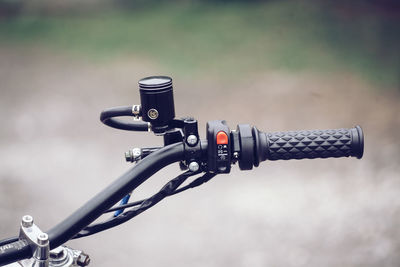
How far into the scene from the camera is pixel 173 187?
1.87 feet

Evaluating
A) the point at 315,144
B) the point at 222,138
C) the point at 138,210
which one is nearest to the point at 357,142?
the point at 315,144

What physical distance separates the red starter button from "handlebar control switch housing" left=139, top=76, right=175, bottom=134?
0.23 feet

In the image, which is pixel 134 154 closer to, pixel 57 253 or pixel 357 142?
pixel 57 253

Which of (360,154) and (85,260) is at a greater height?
(360,154)

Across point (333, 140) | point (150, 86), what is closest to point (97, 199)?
point (150, 86)

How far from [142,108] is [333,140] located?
0.22 metres

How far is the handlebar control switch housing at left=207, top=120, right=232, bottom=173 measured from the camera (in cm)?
54

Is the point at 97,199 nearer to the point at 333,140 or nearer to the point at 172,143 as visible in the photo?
the point at 172,143

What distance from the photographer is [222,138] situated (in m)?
0.54

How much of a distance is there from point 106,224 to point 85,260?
0.18 feet

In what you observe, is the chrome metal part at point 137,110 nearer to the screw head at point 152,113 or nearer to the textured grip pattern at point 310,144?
the screw head at point 152,113

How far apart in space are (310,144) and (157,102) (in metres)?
0.18

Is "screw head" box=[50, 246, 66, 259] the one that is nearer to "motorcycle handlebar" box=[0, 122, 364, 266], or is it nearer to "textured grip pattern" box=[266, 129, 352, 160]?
"motorcycle handlebar" box=[0, 122, 364, 266]

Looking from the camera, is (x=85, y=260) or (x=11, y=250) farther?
(x=85, y=260)
